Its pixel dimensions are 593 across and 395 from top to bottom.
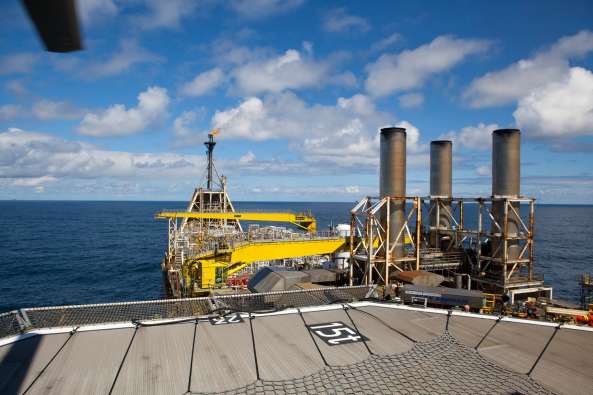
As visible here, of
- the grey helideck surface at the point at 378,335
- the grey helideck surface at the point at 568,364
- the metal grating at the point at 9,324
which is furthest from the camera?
the grey helideck surface at the point at 378,335

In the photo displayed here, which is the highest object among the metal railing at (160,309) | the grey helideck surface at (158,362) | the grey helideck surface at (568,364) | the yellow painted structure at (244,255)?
the metal railing at (160,309)

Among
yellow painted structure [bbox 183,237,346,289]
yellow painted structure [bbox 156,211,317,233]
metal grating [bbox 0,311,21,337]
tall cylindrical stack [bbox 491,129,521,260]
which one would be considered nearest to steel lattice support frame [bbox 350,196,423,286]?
tall cylindrical stack [bbox 491,129,521,260]

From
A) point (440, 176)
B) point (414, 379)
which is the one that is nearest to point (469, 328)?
point (414, 379)

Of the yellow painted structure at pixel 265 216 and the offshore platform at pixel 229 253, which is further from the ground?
the yellow painted structure at pixel 265 216

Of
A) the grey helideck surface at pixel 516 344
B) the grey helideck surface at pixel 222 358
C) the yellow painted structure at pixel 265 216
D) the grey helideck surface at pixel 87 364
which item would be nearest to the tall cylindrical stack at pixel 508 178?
the grey helideck surface at pixel 516 344

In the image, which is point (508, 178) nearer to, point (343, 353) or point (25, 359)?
point (343, 353)

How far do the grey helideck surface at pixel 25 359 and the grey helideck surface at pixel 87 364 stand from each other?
0.22 metres

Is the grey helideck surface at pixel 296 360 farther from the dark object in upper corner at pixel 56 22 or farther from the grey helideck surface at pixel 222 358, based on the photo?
the dark object in upper corner at pixel 56 22

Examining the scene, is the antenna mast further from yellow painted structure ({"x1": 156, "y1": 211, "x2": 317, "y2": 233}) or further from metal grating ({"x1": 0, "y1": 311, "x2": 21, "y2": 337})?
metal grating ({"x1": 0, "y1": 311, "x2": 21, "y2": 337})

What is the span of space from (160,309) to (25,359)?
162 inches

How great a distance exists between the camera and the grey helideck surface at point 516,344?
32.5ft

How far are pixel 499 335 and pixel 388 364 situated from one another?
15.2 ft

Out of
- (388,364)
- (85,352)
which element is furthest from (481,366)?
(85,352)

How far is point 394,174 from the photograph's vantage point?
31.5 meters
